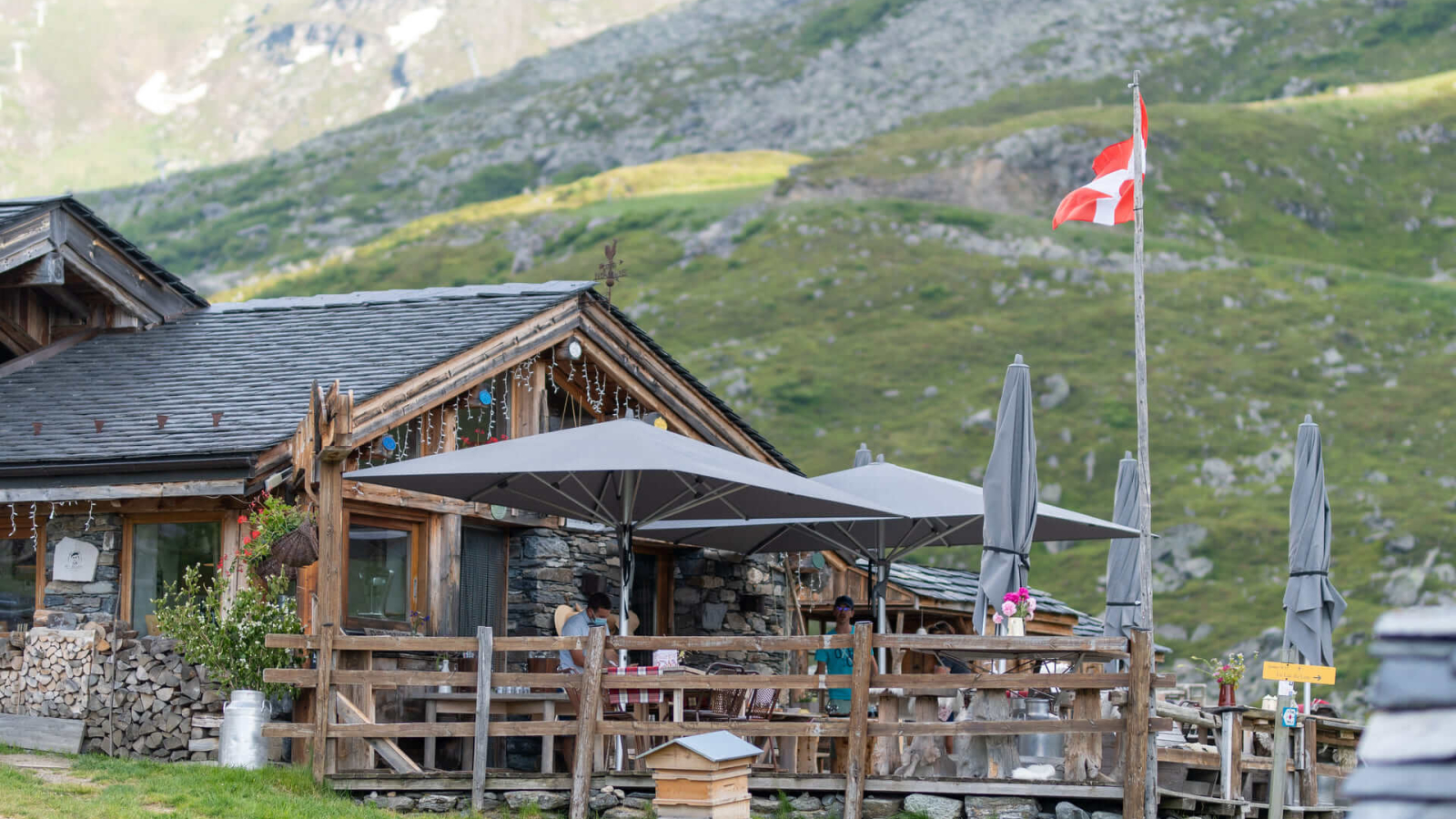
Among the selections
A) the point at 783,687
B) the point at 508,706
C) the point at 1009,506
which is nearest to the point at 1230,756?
the point at 1009,506

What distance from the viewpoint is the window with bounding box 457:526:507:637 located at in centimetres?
1445

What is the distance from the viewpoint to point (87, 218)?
15.9 metres

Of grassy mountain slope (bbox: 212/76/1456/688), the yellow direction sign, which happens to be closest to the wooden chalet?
the yellow direction sign

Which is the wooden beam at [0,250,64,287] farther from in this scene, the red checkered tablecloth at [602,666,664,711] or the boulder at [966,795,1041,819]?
the boulder at [966,795,1041,819]

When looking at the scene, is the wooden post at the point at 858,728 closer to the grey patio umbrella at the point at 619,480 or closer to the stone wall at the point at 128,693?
the grey patio umbrella at the point at 619,480

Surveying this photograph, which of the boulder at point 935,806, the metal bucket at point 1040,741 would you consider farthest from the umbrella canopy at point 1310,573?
the boulder at point 935,806

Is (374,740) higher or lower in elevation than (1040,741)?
higher

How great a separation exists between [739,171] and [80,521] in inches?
4229

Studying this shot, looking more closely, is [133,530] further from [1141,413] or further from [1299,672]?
[1299,672]

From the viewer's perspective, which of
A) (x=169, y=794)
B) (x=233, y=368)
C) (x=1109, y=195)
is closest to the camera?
(x=169, y=794)

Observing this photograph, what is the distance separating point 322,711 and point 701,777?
112 inches

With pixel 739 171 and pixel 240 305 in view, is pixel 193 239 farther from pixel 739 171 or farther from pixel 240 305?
pixel 240 305

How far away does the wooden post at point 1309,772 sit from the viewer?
1339 cm

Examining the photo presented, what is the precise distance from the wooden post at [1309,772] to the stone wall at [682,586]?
609 centimetres
